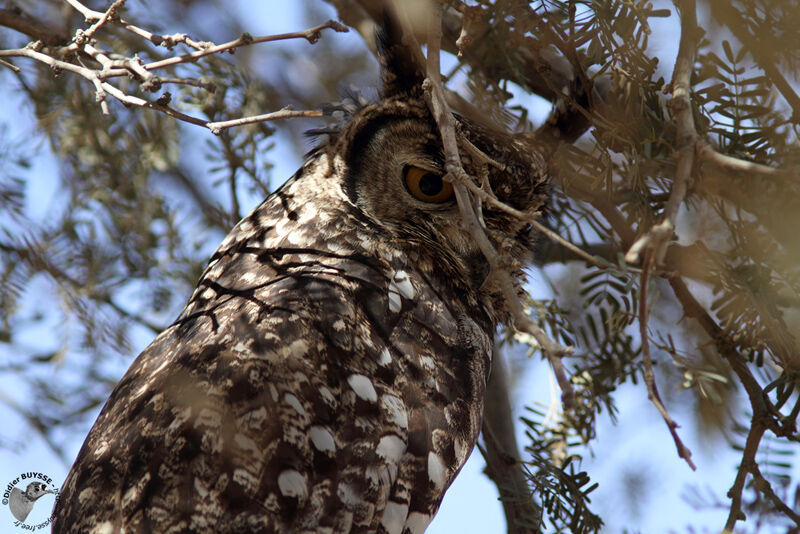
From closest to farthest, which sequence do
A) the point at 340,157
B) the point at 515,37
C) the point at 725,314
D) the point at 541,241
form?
the point at 515,37
the point at 725,314
the point at 340,157
the point at 541,241

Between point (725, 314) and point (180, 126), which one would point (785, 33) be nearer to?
point (725, 314)

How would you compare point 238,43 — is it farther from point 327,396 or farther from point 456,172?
point 327,396

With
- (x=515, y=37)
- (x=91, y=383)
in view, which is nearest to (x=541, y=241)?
(x=515, y=37)

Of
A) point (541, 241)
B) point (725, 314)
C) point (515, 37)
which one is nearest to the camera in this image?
point (515, 37)

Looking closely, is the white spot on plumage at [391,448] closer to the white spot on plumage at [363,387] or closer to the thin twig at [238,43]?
the white spot on plumage at [363,387]

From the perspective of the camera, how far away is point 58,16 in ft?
9.52

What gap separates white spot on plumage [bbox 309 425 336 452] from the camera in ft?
5.62

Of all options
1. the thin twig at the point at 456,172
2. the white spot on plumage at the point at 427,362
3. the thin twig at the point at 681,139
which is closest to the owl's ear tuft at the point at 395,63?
the thin twig at the point at 456,172

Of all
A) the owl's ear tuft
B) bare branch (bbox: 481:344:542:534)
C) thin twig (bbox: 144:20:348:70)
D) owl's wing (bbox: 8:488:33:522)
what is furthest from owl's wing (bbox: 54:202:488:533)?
the owl's ear tuft

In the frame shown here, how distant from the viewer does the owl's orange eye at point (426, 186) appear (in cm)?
226

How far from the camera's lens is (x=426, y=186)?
2275mm

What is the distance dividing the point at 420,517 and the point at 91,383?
1270mm

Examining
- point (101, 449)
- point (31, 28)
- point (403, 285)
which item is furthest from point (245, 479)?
point (31, 28)

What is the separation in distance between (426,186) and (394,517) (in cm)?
99
